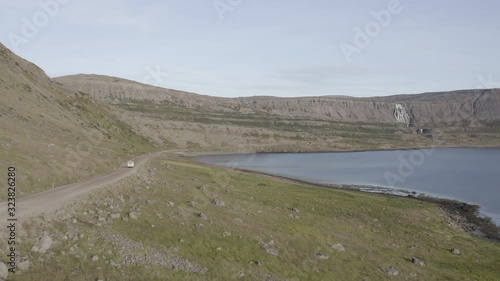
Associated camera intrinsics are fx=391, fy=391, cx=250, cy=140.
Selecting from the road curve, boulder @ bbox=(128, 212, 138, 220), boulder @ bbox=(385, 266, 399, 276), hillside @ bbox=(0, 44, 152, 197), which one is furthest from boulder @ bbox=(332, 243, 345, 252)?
hillside @ bbox=(0, 44, 152, 197)

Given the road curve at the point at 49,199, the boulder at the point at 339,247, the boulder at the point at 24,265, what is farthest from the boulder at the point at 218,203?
the boulder at the point at 24,265

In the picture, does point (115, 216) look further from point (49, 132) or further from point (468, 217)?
point (468, 217)

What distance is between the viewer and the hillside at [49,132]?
1797 inches

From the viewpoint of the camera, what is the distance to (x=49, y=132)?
8106 cm

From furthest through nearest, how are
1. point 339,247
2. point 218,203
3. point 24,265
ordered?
point 218,203 → point 339,247 → point 24,265

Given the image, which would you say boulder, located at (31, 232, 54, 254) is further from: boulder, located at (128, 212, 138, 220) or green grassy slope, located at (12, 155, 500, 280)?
boulder, located at (128, 212, 138, 220)

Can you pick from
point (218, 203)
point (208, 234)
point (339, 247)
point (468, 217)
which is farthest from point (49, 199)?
point (468, 217)

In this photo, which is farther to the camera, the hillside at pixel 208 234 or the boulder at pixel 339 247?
the boulder at pixel 339 247

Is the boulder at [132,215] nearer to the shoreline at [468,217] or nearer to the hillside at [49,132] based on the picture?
the hillside at [49,132]

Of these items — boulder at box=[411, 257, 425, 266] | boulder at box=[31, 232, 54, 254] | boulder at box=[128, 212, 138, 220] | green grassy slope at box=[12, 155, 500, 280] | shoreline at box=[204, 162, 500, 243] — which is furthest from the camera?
shoreline at box=[204, 162, 500, 243]

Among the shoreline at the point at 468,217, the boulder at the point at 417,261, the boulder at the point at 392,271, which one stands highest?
the boulder at the point at 392,271

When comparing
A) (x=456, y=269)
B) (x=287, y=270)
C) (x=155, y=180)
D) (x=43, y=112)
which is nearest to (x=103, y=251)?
(x=287, y=270)

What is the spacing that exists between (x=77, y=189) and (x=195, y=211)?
12.9m

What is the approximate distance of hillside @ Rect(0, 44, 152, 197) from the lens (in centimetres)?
4564
